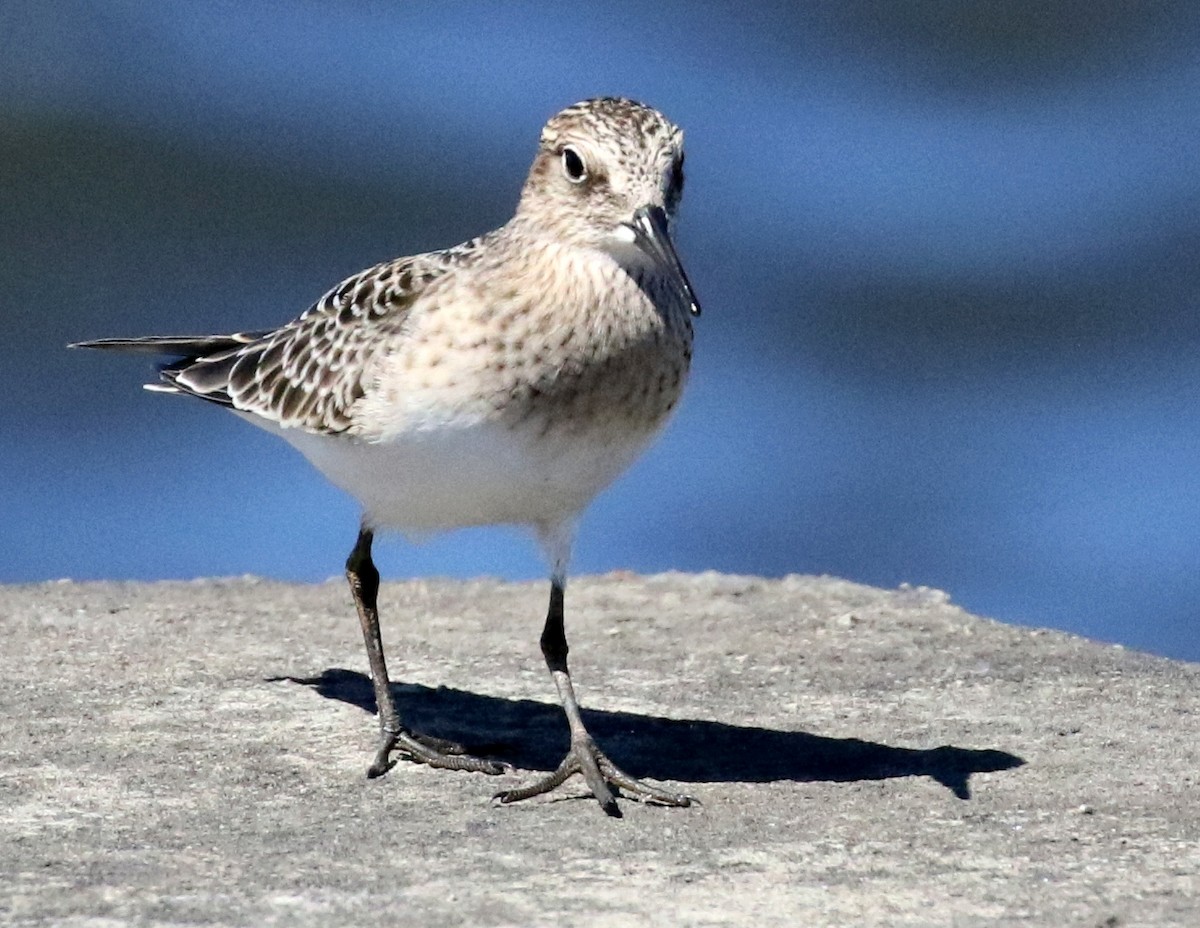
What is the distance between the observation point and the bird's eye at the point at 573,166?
6621mm

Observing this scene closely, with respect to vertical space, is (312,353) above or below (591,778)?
above

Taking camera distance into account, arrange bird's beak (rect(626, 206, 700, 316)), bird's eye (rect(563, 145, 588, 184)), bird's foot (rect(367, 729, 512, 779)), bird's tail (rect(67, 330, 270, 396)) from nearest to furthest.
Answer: bird's beak (rect(626, 206, 700, 316)) < bird's eye (rect(563, 145, 588, 184)) < bird's foot (rect(367, 729, 512, 779)) < bird's tail (rect(67, 330, 270, 396))

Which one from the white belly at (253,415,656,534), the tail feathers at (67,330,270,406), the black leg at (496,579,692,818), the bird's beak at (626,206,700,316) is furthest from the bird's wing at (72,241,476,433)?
the black leg at (496,579,692,818)

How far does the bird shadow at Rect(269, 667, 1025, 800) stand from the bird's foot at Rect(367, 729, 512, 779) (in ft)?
0.50

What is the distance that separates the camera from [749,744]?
6973 mm

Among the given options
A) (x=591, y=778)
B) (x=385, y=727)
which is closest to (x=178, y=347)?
(x=385, y=727)

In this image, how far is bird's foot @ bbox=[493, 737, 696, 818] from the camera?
20.8ft

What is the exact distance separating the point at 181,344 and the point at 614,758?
Answer: 2.65m

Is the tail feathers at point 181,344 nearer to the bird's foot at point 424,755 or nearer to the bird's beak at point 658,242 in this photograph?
the bird's foot at point 424,755

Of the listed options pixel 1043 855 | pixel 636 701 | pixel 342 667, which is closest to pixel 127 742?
pixel 342 667

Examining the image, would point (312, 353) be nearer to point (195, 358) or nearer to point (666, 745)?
point (195, 358)

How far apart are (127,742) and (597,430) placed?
1831 mm

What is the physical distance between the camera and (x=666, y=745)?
23.1 feet

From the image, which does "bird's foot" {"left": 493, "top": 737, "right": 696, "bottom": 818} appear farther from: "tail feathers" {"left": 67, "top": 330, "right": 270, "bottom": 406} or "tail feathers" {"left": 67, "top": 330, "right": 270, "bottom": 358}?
"tail feathers" {"left": 67, "top": 330, "right": 270, "bottom": 358}
